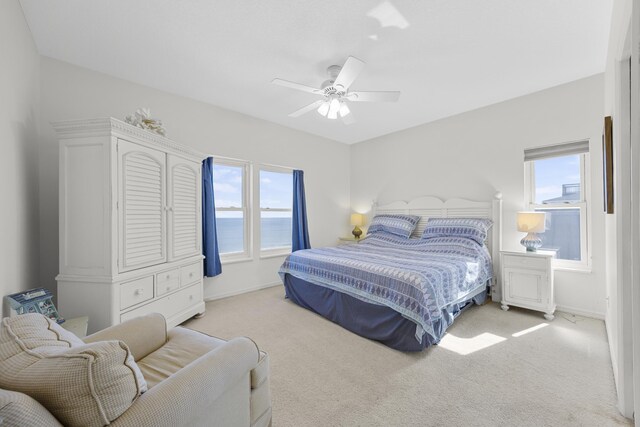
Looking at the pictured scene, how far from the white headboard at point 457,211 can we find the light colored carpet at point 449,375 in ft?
3.00

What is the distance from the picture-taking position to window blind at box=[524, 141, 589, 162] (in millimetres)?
2914

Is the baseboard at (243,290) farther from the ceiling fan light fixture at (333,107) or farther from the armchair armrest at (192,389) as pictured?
the ceiling fan light fixture at (333,107)

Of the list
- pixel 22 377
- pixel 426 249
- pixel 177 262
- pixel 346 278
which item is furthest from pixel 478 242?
pixel 22 377

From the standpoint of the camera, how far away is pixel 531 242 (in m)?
3.02

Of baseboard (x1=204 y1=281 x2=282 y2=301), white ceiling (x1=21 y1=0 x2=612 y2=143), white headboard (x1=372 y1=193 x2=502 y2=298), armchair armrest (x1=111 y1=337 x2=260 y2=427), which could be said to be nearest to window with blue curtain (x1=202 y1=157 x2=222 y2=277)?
baseboard (x1=204 y1=281 x2=282 y2=301)

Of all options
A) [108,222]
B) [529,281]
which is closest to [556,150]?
[529,281]

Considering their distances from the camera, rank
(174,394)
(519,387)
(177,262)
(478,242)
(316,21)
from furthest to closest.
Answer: (478,242) < (177,262) < (316,21) < (519,387) < (174,394)

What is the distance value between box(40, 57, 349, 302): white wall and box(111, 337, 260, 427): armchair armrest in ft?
8.05

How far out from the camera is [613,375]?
Result: 1.82 meters

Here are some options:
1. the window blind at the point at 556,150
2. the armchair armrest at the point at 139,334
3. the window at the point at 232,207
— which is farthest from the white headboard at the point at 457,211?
the armchair armrest at the point at 139,334

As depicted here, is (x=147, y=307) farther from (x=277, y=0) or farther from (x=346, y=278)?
(x=277, y=0)

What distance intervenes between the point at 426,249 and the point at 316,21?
2757mm

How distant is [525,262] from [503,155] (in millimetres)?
1431

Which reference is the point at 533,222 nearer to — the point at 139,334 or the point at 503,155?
the point at 503,155
